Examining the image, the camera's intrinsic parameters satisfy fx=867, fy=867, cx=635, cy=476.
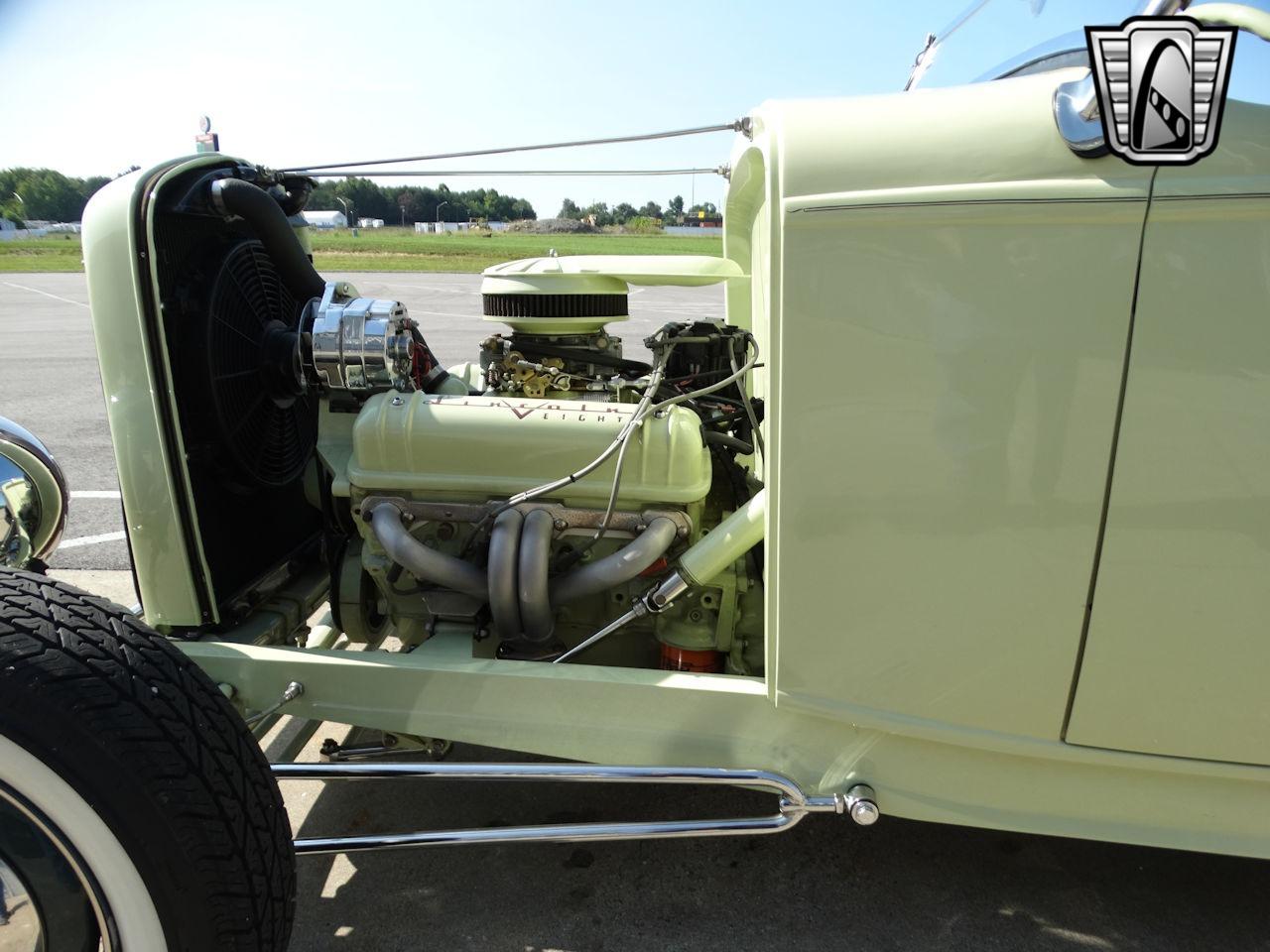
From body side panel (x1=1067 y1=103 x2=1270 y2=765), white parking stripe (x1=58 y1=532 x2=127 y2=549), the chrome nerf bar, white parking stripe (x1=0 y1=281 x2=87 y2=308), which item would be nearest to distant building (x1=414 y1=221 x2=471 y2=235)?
white parking stripe (x1=0 y1=281 x2=87 y2=308)

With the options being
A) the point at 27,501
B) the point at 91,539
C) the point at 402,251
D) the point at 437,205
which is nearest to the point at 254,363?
the point at 27,501

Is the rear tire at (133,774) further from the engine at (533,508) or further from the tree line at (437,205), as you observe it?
the tree line at (437,205)

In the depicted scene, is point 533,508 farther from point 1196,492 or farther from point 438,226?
point 438,226

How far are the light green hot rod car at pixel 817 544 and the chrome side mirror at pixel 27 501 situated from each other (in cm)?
48

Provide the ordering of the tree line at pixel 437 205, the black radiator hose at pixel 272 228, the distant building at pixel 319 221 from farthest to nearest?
the tree line at pixel 437 205 < the distant building at pixel 319 221 < the black radiator hose at pixel 272 228

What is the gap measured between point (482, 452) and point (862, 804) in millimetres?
1097

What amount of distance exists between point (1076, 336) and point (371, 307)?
1541 mm

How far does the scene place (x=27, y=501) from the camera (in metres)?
2.23

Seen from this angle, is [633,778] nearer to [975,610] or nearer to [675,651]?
[675,651]

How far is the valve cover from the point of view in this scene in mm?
1965

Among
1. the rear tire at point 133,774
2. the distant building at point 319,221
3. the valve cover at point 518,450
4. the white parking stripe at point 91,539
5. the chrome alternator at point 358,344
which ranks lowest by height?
the white parking stripe at point 91,539

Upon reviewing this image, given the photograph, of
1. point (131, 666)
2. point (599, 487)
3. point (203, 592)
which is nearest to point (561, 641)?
point (599, 487)

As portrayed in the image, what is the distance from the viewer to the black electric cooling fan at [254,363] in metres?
2.12

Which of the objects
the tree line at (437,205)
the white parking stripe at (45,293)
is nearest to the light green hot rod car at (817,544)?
the white parking stripe at (45,293)
